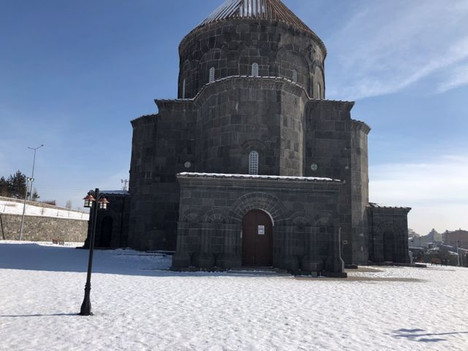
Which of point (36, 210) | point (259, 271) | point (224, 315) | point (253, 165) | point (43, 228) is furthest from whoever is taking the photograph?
point (36, 210)

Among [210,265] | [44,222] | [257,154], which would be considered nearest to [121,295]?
[210,265]

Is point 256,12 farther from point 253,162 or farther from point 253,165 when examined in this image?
point 253,165

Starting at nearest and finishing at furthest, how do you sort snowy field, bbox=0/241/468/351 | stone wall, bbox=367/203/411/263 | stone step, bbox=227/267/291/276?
1. snowy field, bbox=0/241/468/351
2. stone step, bbox=227/267/291/276
3. stone wall, bbox=367/203/411/263

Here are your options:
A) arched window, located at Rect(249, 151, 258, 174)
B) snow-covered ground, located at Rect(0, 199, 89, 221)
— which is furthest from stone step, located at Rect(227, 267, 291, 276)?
snow-covered ground, located at Rect(0, 199, 89, 221)

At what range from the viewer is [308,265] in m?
18.6

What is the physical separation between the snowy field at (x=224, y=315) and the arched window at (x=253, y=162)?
329 inches

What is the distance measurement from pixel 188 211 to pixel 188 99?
11555 mm

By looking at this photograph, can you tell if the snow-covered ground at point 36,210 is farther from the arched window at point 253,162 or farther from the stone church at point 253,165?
the arched window at point 253,162

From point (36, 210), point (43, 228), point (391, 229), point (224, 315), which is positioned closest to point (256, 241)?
point (224, 315)

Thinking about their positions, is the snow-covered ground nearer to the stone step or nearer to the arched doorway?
the arched doorway

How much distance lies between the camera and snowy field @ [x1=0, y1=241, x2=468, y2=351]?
693cm

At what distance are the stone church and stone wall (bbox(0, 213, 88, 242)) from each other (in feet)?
75.2

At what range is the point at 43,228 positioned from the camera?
170 feet

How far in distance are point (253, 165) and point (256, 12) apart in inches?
488
